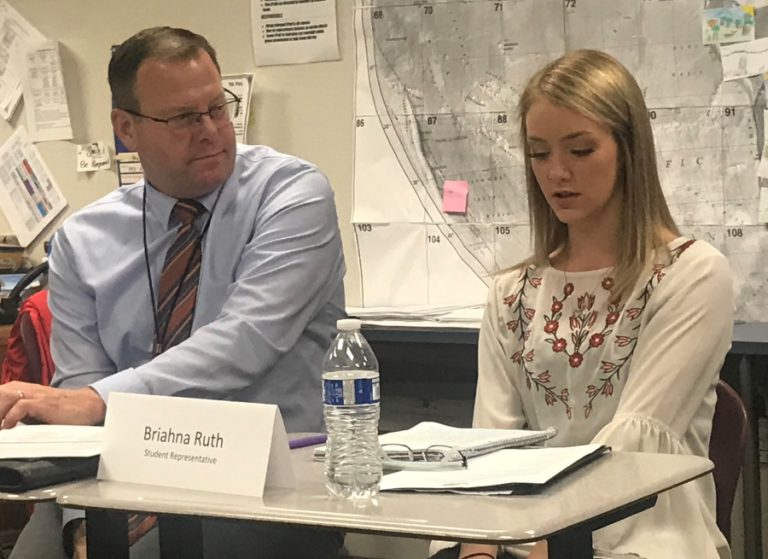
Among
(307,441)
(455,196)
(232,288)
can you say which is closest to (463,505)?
(307,441)

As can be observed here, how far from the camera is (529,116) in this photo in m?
1.72

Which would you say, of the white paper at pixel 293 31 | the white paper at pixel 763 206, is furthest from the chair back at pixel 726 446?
the white paper at pixel 293 31

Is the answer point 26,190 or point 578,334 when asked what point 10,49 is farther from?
point 578,334

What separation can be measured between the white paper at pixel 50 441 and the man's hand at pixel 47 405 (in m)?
0.04

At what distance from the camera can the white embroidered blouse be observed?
4.97 feet

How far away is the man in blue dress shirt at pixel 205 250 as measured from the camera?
190 centimetres

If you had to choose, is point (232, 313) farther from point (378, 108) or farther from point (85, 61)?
point (85, 61)

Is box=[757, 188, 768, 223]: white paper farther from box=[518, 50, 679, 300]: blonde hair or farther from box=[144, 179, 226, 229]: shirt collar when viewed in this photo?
box=[144, 179, 226, 229]: shirt collar

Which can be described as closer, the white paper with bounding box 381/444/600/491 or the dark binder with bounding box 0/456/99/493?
the white paper with bounding box 381/444/600/491

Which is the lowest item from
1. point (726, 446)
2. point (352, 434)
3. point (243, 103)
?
point (726, 446)

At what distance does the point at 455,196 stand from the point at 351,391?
1.58m

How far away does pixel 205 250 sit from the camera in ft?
6.60

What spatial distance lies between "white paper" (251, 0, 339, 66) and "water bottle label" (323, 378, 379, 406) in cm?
181

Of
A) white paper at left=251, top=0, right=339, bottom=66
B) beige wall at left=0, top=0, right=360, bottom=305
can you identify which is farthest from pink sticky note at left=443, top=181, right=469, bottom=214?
white paper at left=251, top=0, right=339, bottom=66
